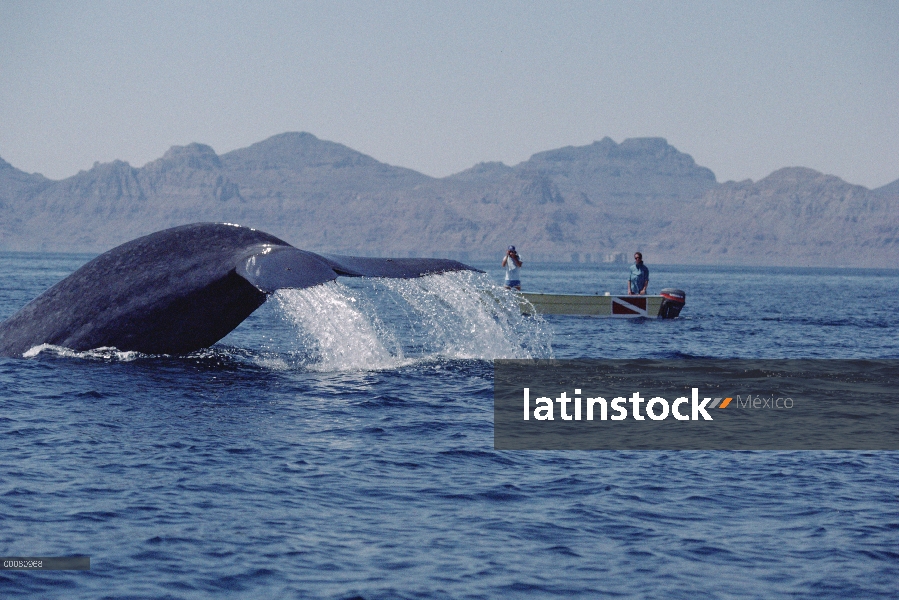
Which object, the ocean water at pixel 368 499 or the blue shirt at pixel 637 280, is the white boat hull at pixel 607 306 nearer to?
the blue shirt at pixel 637 280

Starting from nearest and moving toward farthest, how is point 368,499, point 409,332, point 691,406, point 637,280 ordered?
point 368,499 < point 691,406 < point 409,332 < point 637,280

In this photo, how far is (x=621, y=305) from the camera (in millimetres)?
35750

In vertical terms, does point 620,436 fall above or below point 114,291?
below

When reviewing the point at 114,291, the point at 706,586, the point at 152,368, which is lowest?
the point at 706,586

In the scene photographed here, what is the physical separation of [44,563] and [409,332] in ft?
68.5

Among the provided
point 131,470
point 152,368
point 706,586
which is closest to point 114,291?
point 152,368

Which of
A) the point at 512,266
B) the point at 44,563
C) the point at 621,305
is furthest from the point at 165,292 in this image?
the point at 621,305

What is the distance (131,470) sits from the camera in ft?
32.9

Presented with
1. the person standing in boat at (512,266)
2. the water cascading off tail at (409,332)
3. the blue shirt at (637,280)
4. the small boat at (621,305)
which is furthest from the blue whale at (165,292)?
the blue shirt at (637,280)

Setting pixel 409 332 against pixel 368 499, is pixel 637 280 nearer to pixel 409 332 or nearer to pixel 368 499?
pixel 409 332

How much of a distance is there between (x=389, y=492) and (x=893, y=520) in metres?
4.40

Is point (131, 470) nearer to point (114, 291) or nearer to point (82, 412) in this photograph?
point (82, 412)

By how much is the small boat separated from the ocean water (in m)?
20.3

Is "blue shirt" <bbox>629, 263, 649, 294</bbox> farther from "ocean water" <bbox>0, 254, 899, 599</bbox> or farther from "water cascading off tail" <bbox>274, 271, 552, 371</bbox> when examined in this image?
"ocean water" <bbox>0, 254, 899, 599</bbox>
